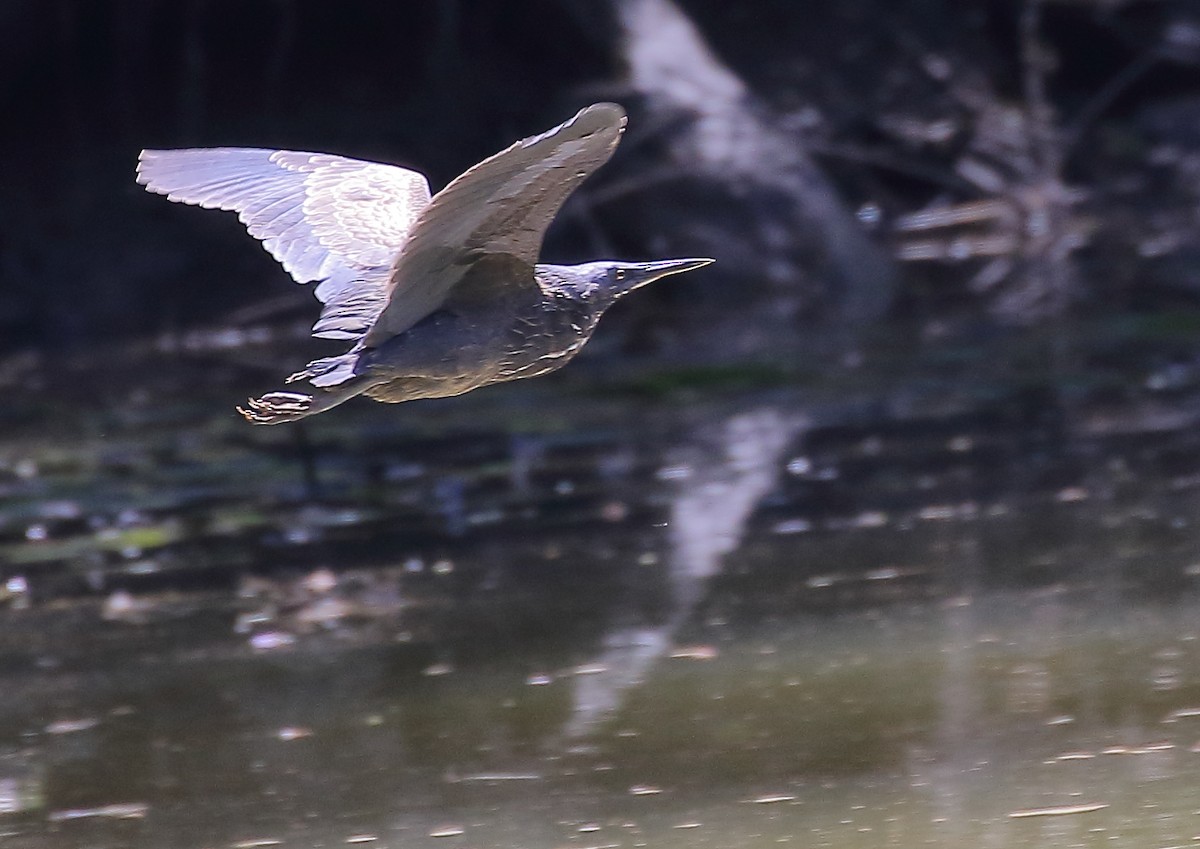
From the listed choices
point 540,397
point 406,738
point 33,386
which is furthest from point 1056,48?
point 406,738

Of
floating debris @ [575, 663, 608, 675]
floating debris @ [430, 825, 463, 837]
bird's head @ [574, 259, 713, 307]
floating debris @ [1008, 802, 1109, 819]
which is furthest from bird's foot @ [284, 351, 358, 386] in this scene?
floating debris @ [1008, 802, 1109, 819]

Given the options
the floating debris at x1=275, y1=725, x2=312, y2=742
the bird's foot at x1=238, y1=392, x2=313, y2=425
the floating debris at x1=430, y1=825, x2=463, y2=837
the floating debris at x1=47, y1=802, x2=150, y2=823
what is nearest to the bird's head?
the bird's foot at x1=238, y1=392, x2=313, y2=425

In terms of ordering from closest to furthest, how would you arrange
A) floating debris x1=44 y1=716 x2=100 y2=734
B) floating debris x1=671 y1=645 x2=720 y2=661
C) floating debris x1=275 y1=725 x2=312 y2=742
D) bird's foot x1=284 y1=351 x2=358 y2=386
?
bird's foot x1=284 y1=351 x2=358 y2=386, floating debris x1=275 y1=725 x2=312 y2=742, floating debris x1=44 y1=716 x2=100 y2=734, floating debris x1=671 y1=645 x2=720 y2=661

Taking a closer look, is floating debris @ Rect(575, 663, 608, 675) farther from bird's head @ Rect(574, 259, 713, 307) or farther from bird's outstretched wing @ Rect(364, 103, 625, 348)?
bird's outstretched wing @ Rect(364, 103, 625, 348)

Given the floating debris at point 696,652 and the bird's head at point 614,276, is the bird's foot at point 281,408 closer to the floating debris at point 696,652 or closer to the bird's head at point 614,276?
the bird's head at point 614,276

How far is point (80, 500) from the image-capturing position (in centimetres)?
763

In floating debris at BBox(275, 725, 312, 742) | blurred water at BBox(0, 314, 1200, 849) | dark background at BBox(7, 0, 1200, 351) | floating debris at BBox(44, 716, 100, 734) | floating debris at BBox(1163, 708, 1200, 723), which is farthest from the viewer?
dark background at BBox(7, 0, 1200, 351)

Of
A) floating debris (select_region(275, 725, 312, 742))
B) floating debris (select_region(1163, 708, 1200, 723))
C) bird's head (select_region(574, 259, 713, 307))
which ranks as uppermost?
bird's head (select_region(574, 259, 713, 307))

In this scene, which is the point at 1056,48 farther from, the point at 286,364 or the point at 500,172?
the point at 500,172

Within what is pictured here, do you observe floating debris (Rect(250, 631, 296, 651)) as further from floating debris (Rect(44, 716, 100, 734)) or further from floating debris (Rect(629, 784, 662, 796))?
floating debris (Rect(629, 784, 662, 796))

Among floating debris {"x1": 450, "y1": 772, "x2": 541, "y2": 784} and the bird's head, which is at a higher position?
the bird's head

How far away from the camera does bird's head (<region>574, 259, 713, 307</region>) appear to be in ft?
14.8

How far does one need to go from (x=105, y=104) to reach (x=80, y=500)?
6253mm

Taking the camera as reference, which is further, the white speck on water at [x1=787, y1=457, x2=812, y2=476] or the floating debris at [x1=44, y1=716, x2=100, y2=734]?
the white speck on water at [x1=787, y1=457, x2=812, y2=476]
